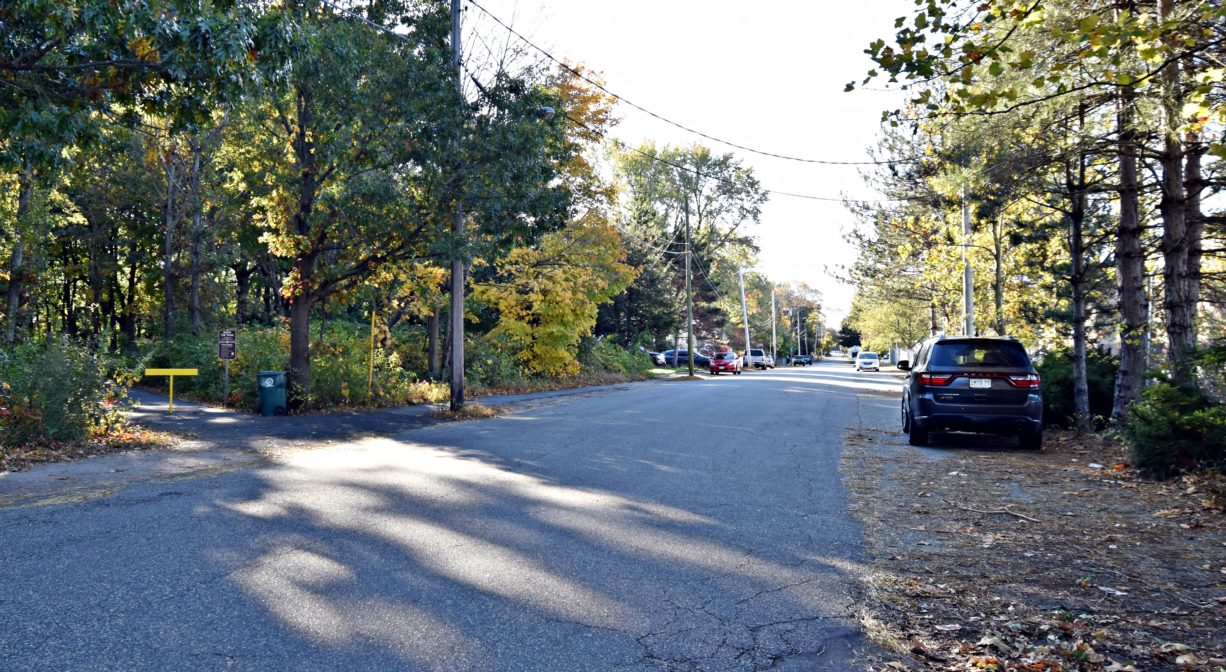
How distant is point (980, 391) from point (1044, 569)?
681cm

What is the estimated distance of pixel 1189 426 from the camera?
8367mm

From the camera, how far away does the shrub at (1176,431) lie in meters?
8.16

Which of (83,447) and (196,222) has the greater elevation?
(196,222)

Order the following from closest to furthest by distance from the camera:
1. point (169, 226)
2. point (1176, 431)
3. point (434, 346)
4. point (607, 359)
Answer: point (1176, 431), point (434, 346), point (169, 226), point (607, 359)

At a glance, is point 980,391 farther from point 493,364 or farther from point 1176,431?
point 493,364

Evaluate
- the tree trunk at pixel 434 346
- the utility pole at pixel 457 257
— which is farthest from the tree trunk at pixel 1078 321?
the tree trunk at pixel 434 346

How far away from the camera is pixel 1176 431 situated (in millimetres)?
8570

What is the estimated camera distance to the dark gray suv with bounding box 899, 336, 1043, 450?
38.0 feet

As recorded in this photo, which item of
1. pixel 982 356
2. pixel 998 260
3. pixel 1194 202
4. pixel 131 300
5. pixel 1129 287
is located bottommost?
pixel 982 356

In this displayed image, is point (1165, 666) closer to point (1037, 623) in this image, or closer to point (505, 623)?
point (1037, 623)

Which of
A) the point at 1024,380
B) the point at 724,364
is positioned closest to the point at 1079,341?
the point at 1024,380

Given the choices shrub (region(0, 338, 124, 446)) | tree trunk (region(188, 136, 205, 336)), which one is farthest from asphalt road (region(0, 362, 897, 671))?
tree trunk (region(188, 136, 205, 336))

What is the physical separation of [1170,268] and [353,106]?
1410 centimetres

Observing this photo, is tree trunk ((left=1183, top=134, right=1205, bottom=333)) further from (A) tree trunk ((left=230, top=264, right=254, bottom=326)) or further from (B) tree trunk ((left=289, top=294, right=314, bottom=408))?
(A) tree trunk ((left=230, top=264, right=254, bottom=326))
